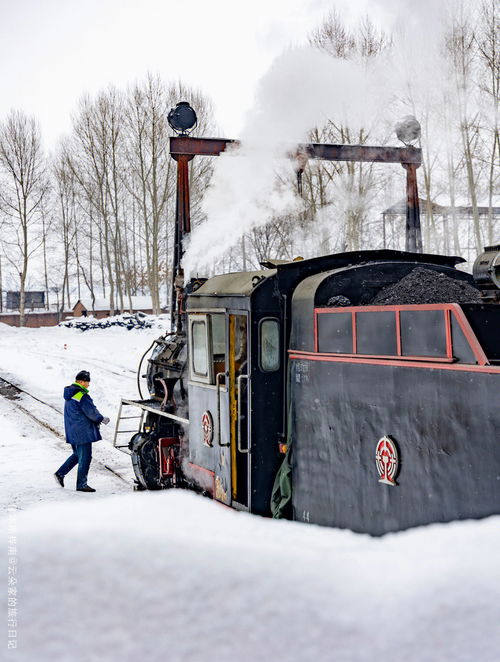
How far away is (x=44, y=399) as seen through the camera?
16.3m

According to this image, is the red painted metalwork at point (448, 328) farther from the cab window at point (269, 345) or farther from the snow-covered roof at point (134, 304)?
the snow-covered roof at point (134, 304)

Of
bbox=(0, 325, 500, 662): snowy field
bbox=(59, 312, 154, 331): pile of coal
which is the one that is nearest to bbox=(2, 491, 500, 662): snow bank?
bbox=(0, 325, 500, 662): snowy field

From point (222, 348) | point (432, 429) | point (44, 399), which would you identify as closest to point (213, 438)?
point (222, 348)

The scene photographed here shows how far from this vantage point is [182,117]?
32.9 ft

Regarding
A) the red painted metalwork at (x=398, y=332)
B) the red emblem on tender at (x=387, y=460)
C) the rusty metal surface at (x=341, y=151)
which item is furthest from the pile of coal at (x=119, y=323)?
the red painted metalwork at (x=398, y=332)

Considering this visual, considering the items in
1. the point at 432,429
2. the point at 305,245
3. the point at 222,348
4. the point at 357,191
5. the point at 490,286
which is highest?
the point at 357,191

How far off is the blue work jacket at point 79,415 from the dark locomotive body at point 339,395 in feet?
4.52

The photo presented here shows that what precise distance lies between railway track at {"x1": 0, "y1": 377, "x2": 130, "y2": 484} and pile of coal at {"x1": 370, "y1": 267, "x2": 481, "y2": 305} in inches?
226

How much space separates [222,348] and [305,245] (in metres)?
18.7

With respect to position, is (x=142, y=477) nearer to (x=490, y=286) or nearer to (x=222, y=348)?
(x=222, y=348)

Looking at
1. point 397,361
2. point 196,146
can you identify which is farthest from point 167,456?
point 397,361

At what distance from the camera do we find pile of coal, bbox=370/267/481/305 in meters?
5.51

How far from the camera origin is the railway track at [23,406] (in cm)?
1091

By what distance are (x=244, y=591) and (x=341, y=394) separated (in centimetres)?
253
